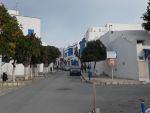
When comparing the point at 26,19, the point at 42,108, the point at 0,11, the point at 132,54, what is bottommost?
the point at 42,108

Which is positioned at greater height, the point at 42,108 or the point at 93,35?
the point at 93,35

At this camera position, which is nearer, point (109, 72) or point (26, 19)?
point (109, 72)

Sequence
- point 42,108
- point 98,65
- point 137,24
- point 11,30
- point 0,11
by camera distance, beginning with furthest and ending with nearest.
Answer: point 137,24 < point 98,65 < point 11,30 < point 0,11 < point 42,108

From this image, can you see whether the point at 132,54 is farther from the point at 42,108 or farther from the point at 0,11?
the point at 42,108

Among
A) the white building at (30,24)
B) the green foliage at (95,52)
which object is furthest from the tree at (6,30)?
the white building at (30,24)

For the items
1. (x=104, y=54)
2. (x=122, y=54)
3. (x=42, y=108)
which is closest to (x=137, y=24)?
(x=104, y=54)

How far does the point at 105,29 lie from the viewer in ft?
312

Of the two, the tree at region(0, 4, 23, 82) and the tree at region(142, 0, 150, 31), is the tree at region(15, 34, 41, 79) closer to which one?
the tree at region(0, 4, 23, 82)

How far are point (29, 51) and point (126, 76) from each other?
11.5 m

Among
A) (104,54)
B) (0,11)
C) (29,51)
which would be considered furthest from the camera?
(104,54)

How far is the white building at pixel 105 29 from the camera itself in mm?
83613

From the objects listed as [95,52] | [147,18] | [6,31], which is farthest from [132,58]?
[6,31]

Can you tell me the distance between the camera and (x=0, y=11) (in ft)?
82.2

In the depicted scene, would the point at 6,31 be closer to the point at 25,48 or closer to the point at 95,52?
the point at 25,48
